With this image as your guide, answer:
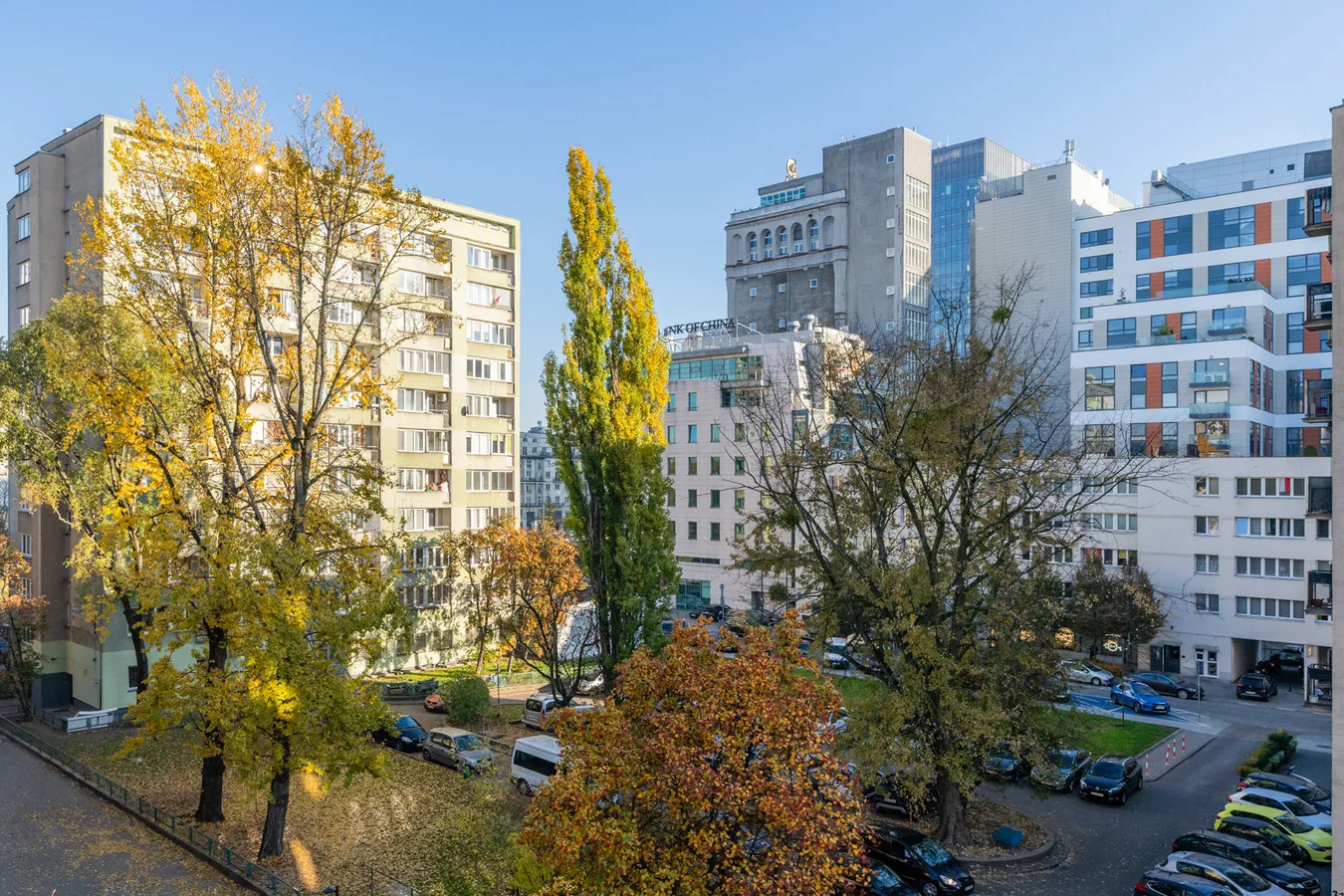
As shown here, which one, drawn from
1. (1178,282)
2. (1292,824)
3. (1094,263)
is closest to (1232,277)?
(1178,282)

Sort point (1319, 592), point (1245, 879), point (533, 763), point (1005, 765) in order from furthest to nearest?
1. point (1319, 592)
2. point (1005, 765)
3. point (533, 763)
4. point (1245, 879)

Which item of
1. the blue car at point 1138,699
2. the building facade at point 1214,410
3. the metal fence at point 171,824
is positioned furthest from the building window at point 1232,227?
the metal fence at point 171,824

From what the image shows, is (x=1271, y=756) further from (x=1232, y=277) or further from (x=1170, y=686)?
(x=1232, y=277)

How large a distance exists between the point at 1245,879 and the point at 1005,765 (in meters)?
8.63

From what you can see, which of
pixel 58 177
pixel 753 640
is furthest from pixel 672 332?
pixel 753 640

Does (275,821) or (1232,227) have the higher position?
(1232,227)

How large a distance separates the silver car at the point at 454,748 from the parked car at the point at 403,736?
784 mm

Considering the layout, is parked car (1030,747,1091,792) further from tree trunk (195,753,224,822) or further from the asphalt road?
tree trunk (195,753,224,822)

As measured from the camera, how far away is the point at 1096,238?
67.4m

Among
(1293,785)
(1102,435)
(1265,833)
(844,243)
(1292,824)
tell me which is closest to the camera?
(1265,833)

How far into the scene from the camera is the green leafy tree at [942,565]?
2414 cm

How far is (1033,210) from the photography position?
7588cm

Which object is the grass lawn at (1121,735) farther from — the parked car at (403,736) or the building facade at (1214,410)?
the parked car at (403,736)

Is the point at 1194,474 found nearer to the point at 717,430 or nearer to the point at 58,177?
the point at 717,430
